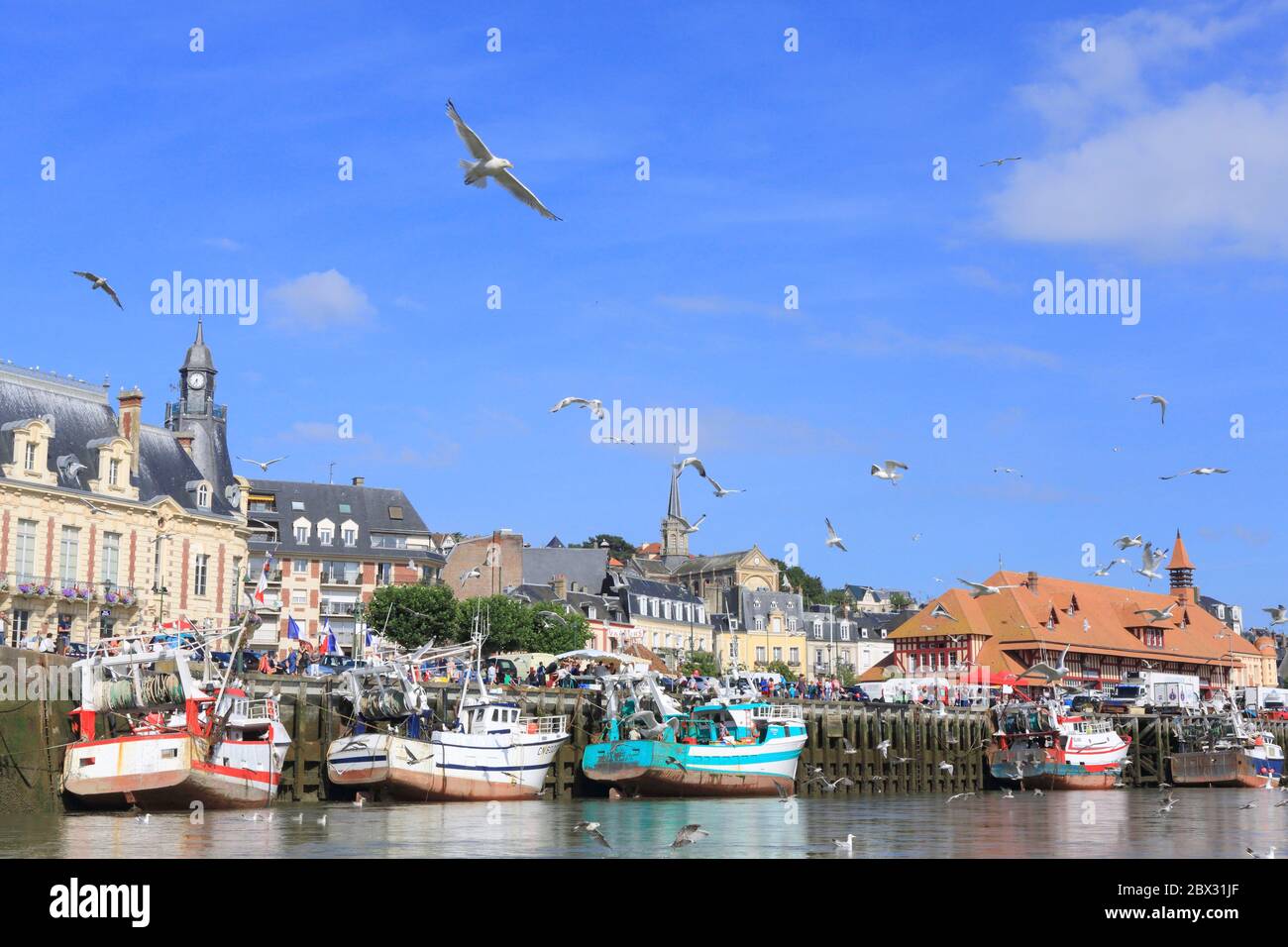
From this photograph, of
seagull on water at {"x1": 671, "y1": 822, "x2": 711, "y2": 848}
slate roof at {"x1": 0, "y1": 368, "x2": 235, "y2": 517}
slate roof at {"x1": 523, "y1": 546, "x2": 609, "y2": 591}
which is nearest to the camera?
seagull on water at {"x1": 671, "y1": 822, "x2": 711, "y2": 848}

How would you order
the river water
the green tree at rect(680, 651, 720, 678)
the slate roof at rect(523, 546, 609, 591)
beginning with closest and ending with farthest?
the river water, the green tree at rect(680, 651, 720, 678), the slate roof at rect(523, 546, 609, 591)

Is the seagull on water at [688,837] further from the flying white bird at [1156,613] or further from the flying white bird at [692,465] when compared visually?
the flying white bird at [1156,613]

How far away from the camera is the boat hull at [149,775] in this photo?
120 ft

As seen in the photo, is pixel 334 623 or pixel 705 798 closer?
pixel 705 798

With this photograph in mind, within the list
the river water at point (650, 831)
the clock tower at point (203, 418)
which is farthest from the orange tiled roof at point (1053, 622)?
the river water at point (650, 831)

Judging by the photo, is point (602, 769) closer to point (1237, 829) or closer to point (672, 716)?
point (672, 716)

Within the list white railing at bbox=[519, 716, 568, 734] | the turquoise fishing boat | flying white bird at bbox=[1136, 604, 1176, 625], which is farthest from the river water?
flying white bird at bbox=[1136, 604, 1176, 625]

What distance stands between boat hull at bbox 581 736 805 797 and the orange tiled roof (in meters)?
60.2

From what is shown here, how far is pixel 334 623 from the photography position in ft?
336

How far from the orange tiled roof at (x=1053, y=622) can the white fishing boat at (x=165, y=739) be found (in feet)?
252

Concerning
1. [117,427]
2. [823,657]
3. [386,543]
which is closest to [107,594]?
[117,427]

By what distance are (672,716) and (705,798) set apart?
10.5 ft

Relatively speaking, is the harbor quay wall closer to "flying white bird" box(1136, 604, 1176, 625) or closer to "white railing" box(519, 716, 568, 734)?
"white railing" box(519, 716, 568, 734)

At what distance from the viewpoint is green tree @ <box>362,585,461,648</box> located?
9225cm
